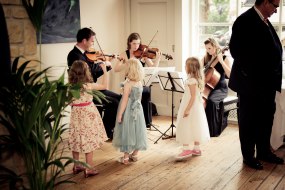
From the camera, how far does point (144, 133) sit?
4.12 m

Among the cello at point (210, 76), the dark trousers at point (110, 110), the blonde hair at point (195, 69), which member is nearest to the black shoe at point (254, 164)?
the blonde hair at point (195, 69)

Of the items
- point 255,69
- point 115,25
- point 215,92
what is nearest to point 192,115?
point 255,69

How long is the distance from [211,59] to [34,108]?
317 centimetres

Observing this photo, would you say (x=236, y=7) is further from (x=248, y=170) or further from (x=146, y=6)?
(x=248, y=170)

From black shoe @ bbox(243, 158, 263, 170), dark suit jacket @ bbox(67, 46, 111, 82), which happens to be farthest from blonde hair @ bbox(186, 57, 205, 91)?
dark suit jacket @ bbox(67, 46, 111, 82)

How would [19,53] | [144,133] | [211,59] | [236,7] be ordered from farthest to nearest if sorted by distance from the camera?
1. [236,7]
2. [211,59]
3. [144,133]
4. [19,53]

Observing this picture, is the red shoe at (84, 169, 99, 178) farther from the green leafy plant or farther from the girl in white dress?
the green leafy plant

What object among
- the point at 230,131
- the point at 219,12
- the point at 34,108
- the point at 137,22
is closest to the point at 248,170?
the point at 230,131

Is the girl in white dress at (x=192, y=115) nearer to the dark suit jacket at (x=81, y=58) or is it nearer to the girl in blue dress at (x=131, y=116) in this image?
the girl in blue dress at (x=131, y=116)

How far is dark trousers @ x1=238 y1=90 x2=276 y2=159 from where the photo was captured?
3.82 m

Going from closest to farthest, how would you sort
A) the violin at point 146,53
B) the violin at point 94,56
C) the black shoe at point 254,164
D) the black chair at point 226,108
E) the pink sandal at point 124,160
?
the black shoe at point 254,164 → the pink sandal at point 124,160 → the violin at point 94,56 → the black chair at point 226,108 → the violin at point 146,53

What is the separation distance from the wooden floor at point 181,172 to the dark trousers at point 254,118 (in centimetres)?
23

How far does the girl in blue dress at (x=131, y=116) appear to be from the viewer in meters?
4.03

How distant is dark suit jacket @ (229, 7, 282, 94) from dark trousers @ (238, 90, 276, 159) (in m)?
0.09
